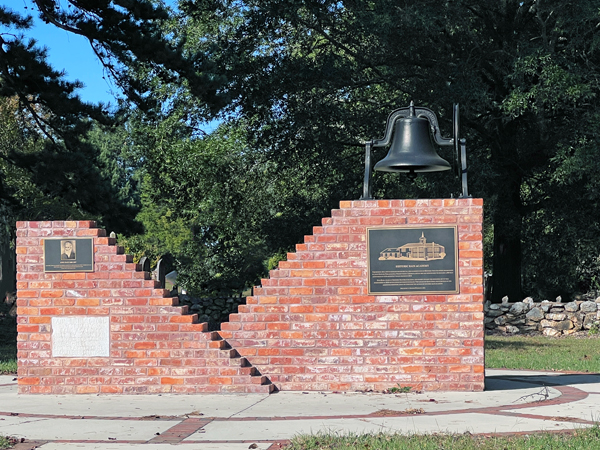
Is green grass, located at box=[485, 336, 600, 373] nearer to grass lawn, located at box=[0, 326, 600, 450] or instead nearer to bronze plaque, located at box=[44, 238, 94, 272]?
grass lawn, located at box=[0, 326, 600, 450]

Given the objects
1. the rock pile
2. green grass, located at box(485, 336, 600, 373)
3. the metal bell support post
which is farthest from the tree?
the metal bell support post

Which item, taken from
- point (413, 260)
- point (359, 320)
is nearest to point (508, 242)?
point (413, 260)

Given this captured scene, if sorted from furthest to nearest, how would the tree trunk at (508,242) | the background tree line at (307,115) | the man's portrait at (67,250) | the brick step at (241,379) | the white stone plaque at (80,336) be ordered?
the tree trunk at (508,242) → the background tree line at (307,115) → the man's portrait at (67,250) → the white stone plaque at (80,336) → the brick step at (241,379)

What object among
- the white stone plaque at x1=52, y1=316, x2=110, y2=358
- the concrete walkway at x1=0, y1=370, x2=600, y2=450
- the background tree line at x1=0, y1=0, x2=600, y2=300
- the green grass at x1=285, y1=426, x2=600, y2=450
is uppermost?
the background tree line at x1=0, y1=0, x2=600, y2=300

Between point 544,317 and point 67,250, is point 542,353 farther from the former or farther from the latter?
point 67,250

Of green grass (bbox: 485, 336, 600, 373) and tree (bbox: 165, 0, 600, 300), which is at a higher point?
tree (bbox: 165, 0, 600, 300)

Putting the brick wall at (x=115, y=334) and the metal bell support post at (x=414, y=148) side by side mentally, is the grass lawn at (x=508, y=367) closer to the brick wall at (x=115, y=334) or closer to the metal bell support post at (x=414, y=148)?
the brick wall at (x=115, y=334)

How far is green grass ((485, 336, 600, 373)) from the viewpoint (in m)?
14.0

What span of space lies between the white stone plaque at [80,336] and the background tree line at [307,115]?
31.8 ft

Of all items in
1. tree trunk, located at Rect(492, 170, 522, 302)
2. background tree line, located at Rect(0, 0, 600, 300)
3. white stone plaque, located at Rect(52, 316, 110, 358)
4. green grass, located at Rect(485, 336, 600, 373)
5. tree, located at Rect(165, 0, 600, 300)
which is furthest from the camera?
tree trunk, located at Rect(492, 170, 522, 302)

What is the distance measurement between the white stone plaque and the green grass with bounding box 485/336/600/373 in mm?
6421

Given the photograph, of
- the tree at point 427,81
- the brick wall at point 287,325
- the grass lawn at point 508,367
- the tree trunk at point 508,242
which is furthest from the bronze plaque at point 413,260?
the tree trunk at point 508,242

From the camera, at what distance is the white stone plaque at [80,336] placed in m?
10.5

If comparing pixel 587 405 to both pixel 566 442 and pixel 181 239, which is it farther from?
pixel 181 239
